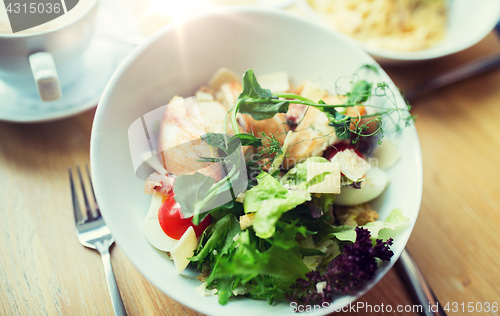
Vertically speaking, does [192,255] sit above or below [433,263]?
above

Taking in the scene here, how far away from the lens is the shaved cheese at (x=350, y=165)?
0.94m

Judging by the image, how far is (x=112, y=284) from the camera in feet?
3.06

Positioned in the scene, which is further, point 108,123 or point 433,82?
point 433,82

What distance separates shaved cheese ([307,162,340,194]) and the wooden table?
1.50 feet

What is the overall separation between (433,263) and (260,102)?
0.86 meters

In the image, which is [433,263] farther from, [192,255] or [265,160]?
[192,255]

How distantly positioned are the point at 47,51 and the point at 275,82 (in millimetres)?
761

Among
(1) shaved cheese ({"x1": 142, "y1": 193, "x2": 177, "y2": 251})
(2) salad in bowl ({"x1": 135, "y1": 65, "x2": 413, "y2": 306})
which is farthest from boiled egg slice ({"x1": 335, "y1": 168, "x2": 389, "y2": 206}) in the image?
(1) shaved cheese ({"x1": 142, "y1": 193, "x2": 177, "y2": 251})

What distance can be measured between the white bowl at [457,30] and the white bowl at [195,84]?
12.8 inches

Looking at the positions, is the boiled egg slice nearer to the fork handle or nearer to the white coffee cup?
the fork handle

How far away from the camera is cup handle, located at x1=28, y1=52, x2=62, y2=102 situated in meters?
0.94

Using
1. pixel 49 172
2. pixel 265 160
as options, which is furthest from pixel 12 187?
pixel 265 160

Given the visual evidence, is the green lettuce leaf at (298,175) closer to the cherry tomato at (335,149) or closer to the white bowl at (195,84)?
the cherry tomato at (335,149)

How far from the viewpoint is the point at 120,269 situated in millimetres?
1009
